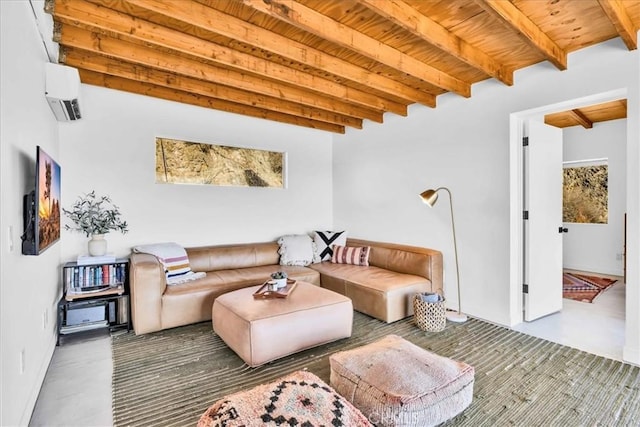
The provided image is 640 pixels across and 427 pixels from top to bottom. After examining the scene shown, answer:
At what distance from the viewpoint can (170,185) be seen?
387 centimetres

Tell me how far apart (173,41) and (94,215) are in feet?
6.34

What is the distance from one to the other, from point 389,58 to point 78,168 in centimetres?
329

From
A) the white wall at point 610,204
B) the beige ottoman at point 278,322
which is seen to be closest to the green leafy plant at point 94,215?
the beige ottoman at point 278,322

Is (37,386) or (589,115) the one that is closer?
(37,386)

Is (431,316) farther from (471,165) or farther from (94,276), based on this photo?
(94,276)

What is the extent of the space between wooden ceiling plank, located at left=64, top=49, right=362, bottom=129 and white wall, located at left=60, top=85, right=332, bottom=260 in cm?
66

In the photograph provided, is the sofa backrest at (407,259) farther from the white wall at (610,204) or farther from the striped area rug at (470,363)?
the white wall at (610,204)

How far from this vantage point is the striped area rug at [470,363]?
5.93ft

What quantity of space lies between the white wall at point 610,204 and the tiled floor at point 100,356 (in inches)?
68.3

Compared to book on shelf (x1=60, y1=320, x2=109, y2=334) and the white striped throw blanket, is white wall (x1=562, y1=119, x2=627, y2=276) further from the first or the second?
book on shelf (x1=60, y1=320, x2=109, y2=334)

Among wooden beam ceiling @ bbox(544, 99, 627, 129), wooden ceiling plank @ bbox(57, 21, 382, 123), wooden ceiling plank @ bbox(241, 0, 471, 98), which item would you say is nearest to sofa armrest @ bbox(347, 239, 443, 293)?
wooden ceiling plank @ bbox(241, 0, 471, 98)

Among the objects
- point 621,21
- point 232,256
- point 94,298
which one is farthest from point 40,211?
point 621,21

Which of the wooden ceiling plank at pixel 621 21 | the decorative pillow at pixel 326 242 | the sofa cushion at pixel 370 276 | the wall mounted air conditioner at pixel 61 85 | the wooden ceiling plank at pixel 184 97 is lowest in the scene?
the sofa cushion at pixel 370 276

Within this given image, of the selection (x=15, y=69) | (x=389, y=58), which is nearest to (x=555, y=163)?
(x=389, y=58)
